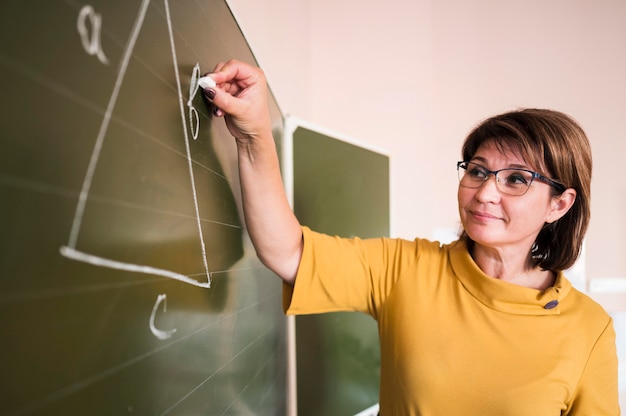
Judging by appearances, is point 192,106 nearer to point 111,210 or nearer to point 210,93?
point 210,93

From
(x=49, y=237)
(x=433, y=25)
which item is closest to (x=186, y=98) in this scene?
(x=49, y=237)

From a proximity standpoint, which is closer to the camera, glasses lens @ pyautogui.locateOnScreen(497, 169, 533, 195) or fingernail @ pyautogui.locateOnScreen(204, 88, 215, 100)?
fingernail @ pyautogui.locateOnScreen(204, 88, 215, 100)

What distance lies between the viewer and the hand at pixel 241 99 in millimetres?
744

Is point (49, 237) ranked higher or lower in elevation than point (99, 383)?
higher

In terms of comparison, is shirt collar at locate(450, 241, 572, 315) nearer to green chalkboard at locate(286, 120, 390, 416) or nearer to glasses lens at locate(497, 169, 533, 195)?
glasses lens at locate(497, 169, 533, 195)

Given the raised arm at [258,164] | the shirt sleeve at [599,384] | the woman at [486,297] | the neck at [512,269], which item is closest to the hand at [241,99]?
the raised arm at [258,164]

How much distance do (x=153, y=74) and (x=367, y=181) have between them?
1517 millimetres

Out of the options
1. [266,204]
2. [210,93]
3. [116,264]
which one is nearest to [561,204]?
[266,204]

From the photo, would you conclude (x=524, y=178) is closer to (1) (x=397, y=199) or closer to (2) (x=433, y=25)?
(1) (x=397, y=199)

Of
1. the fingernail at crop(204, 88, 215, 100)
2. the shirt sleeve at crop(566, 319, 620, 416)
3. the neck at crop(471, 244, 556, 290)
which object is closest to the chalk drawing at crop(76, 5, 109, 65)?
the fingernail at crop(204, 88, 215, 100)

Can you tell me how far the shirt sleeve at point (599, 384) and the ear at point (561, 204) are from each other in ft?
0.86

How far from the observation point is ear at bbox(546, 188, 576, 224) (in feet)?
3.42

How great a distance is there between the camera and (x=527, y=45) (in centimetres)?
274

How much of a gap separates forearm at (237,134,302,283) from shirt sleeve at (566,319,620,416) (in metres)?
0.67
